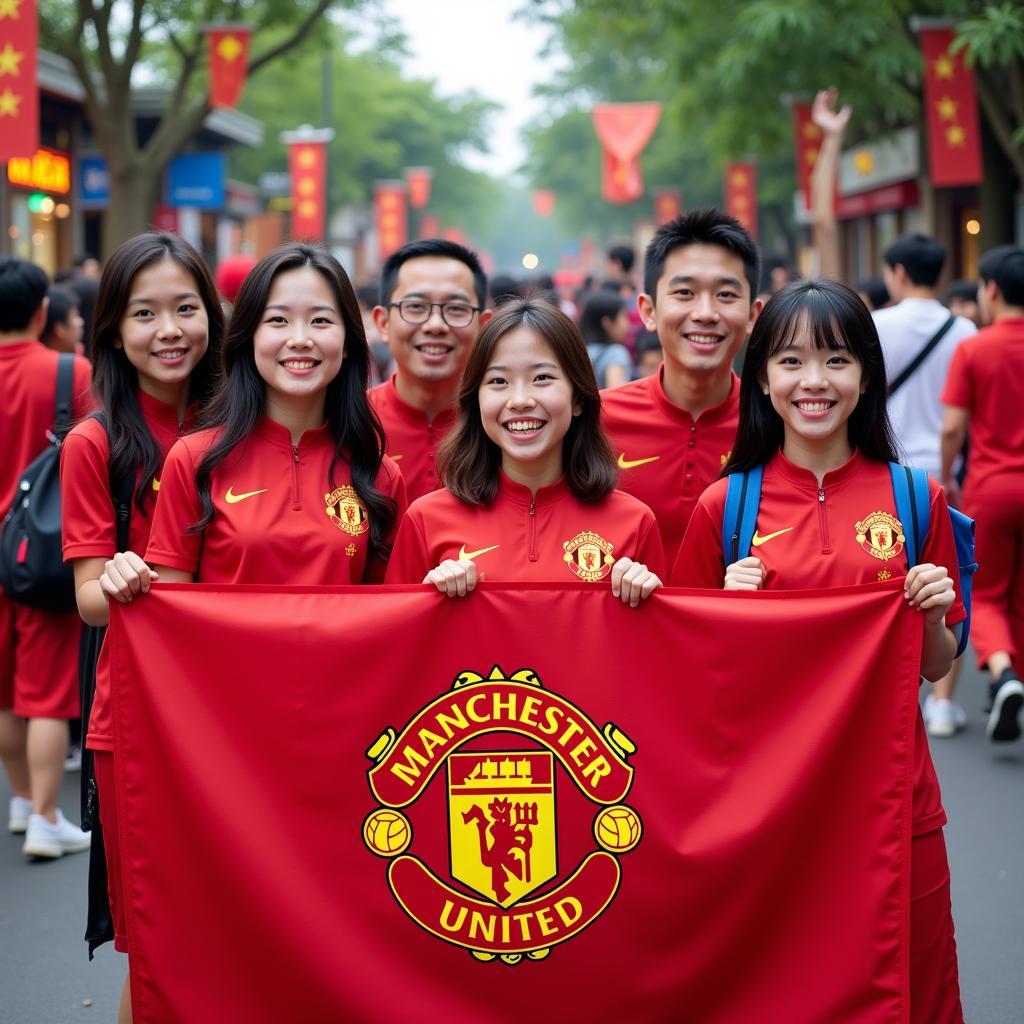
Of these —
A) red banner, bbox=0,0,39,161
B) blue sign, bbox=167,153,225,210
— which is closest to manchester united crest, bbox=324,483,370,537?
red banner, bbox=0,0,39,161

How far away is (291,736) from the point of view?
3.37 m

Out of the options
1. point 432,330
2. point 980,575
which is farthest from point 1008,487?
point 432,330

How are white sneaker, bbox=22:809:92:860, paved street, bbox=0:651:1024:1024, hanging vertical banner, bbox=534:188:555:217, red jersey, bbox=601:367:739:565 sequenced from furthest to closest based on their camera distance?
hanging vertical banner, bbox=534:188:555:217 < white sneaker, bbox=22:809:92:860 < paved street, bbox=0:651:1024:1024 < red jersey, bbox=601:367:739:565

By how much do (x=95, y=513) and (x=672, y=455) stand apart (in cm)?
165

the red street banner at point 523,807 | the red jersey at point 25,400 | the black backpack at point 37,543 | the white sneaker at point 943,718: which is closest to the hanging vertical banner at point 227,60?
the red jersey at point 25,400

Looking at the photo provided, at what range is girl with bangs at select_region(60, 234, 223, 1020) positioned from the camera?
148 inches

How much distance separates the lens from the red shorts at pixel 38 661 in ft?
20.0

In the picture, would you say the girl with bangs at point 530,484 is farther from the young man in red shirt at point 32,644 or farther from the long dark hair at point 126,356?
the young man in red shirt at point 32,644

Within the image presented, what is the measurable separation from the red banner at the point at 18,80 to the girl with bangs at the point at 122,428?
4.88 metres

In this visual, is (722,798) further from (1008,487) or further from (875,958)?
(1008,487)

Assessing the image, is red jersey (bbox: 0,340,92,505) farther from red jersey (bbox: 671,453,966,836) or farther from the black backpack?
red jersey (bbox: 671,453,966,836)

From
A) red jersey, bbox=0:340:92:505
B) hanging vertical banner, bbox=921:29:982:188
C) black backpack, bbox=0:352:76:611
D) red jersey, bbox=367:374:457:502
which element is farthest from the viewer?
hanging vertical banner, bbox=921:29:982:188

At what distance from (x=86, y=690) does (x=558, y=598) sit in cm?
154

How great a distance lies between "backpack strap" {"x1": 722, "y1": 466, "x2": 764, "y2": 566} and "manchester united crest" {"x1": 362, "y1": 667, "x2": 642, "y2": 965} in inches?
22.2
